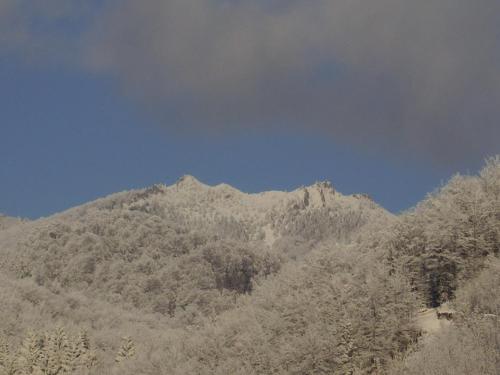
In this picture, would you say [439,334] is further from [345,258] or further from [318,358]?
[345,258]

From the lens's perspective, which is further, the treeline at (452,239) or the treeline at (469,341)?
the treeline at (452,239)

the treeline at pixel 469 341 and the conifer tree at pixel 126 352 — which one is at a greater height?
the conifer tree at pixel 126 352

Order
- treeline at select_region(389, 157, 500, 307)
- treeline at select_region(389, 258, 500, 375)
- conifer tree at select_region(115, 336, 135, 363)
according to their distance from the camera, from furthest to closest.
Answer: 1. conifer tree at select_region(115, 336, 135, 363)
2. treeline at select_region(389, 157, 500, 307)
3. treeline at select_region(389, 258, 500, 375)

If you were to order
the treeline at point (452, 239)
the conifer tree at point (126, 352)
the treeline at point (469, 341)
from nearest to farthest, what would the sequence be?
the treeline at point (469, 341) → the treeline at point (452, 239) → the conifer tree at point (126, 352)

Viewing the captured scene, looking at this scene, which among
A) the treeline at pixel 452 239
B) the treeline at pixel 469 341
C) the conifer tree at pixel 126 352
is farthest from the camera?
the conifer tree at pixel 126 352

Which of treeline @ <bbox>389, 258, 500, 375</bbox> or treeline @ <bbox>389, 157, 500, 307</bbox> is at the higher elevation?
treeline @ <bbox>389, 157, 500, 307</bbox>

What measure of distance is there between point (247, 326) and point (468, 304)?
1115 inches

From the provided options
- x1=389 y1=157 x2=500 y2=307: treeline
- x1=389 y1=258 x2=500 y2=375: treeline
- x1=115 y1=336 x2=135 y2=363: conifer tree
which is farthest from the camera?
x1=115 y1=336 x2=135 y2=363: conifer tree

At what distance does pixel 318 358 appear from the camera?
49.5 metres

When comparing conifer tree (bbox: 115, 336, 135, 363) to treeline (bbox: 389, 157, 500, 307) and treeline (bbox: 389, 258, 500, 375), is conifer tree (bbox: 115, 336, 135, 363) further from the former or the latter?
treeline (bbox: 389, 258, 500, 375)

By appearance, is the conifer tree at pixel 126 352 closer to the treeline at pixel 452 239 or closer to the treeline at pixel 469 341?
the treeline at pixel 452 239

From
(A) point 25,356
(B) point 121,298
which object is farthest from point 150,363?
(B) point 121,298

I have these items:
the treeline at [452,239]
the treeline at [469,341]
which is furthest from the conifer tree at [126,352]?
the treeline at [469,341]

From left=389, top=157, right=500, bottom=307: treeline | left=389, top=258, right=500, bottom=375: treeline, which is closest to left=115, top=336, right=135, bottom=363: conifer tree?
left=389, top=157, right=500, bottom=307: treeline
